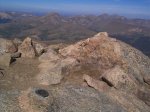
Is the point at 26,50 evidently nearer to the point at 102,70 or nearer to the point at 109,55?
the point at 102,70

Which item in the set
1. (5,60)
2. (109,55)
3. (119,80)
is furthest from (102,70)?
(5,60)

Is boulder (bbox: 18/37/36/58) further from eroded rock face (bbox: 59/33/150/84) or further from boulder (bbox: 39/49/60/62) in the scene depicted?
eroded rock face (bbox: 59/33/150/84)

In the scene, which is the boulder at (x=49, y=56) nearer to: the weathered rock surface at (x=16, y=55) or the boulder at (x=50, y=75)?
the boulder at (x=50, y=75)

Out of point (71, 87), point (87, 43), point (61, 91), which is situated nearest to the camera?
point (61, 91)

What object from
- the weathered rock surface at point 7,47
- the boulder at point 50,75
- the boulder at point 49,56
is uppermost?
the weathered rock surface at point 7,47

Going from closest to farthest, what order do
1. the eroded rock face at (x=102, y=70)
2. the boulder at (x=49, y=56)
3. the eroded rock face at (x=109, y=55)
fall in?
the eroded rock face at (x=102, y=70) < the eroded rock face at (x=109, y=55) < the boulder at (x=49, y=56)

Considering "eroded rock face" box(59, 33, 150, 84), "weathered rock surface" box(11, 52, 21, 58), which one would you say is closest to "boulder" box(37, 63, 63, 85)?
"eroded rock face" box(59, 33, 150, 84)

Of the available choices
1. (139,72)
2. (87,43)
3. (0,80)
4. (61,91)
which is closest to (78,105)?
(61,91)

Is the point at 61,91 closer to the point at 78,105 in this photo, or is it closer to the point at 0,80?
the point at 78,105

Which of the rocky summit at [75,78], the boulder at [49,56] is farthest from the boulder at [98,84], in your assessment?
the boulder at [49,56]
